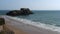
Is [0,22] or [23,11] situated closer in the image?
[0,22]

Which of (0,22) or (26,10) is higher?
(0,22)

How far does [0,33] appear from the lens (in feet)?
11.1

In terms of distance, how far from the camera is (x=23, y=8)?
2421 inches

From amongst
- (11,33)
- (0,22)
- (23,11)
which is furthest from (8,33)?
(23,11)

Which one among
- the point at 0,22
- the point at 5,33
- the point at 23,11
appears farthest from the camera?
the point at 23,11

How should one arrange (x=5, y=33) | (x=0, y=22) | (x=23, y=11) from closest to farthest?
(x=5, y=33) < (x=0, y=22) < (x=23, y=11)

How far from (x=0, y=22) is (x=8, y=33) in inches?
80.2

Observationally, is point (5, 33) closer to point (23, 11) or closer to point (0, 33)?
point (0, 33)

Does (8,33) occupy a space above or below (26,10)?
above

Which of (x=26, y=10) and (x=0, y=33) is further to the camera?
(x=26, y=10)

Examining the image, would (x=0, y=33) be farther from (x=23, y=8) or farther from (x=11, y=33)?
(x=23, y=8)

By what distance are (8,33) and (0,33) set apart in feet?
0.64

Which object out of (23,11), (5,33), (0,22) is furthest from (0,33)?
(23,11)

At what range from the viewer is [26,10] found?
61250 millimetres
